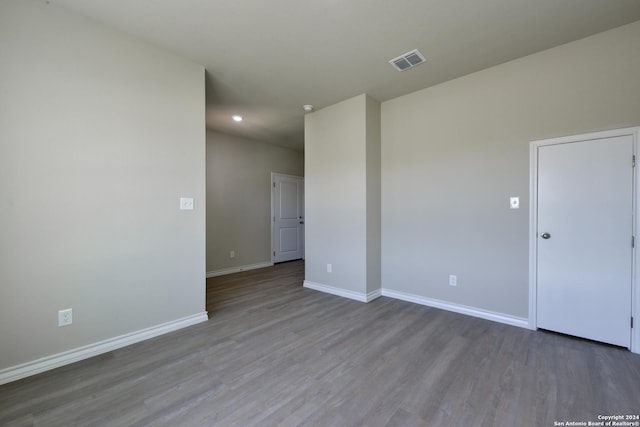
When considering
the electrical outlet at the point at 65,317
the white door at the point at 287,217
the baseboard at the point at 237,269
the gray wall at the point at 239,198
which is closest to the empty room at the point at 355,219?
the electrical outlet at the point at 65,317

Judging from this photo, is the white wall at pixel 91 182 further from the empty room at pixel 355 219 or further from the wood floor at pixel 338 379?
the wood floor at pixel 338 379

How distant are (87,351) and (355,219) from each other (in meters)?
3.00

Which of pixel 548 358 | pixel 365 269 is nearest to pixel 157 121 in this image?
pixel 365 269

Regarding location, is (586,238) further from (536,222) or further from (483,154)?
(483,154)

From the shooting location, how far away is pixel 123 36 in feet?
7.87

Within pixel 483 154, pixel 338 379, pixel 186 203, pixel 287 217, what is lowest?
pixel 338 379

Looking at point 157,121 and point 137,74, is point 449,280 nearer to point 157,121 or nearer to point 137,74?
point 157,121

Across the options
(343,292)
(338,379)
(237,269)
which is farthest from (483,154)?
(237,269)

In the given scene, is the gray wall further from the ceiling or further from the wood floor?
the wood floor

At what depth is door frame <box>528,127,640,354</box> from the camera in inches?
88.4

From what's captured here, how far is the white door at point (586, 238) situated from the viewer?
7.59ft

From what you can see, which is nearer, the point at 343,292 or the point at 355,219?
the point at 355,219

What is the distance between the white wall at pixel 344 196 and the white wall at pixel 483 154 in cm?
28

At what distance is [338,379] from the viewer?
1915 mm
